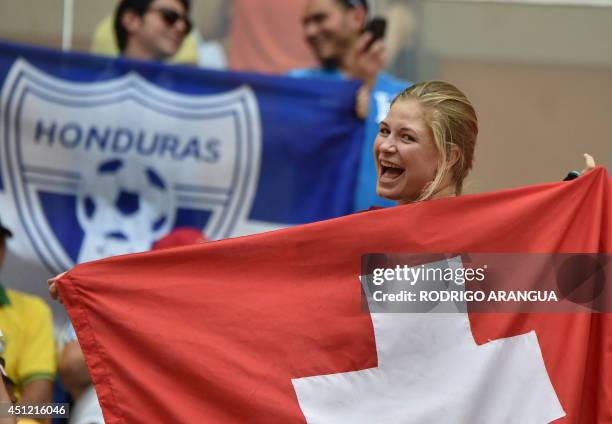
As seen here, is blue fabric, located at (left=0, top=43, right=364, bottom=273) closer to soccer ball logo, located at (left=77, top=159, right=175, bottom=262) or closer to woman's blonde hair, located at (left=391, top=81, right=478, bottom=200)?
soccer ball logo, located at (left=77, top=159, right=175, bottom=262)

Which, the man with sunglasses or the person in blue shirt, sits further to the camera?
the man with sunglasses

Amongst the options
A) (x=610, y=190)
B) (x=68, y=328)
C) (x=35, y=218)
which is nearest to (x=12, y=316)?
(x=68, y=328)

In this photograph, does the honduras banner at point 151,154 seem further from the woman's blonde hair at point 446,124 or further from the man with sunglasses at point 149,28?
the woman's blonde hair at point 446,124

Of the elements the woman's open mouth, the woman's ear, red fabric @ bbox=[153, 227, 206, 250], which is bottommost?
red fabric @ bbox=[153, 227, 206, 250]

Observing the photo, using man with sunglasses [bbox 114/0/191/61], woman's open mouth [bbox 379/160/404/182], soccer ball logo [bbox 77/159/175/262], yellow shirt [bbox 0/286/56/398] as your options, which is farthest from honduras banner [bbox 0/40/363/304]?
woman's open mouth [bbox 379/160/404/182]

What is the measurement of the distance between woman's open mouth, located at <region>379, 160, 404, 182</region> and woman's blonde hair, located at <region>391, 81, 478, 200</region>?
0.28ft

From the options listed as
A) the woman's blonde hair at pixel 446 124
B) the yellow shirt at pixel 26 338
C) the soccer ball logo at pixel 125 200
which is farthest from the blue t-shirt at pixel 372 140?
the woman's blonde hair at pixel 446 124

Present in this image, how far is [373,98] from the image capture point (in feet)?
17.5

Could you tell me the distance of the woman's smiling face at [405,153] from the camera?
10.6 ft

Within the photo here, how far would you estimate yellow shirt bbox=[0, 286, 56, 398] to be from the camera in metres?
4.55

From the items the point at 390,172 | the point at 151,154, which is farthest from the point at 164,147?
the point at 390,172

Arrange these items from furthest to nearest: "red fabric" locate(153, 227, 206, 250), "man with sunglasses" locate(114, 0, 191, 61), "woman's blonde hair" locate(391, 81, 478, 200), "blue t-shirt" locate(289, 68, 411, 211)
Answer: "man with sunglasses" locate(114, 0, 191, 61) → "blue t-shirt" locate(289, 68, 411, 211) → "red fabric" locate(153, 227, 206, 250) → "woman's blonde hair" locate(391, 81, 478, 200)

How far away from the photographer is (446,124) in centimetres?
322

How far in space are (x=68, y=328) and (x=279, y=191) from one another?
1.13 metres
